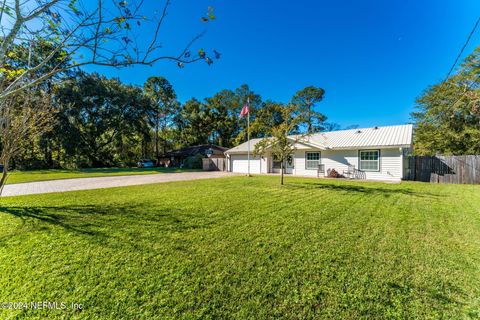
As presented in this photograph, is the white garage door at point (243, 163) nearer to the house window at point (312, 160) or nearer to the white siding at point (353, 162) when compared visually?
the white siding at point (353, 162)

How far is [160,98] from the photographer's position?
34844mm

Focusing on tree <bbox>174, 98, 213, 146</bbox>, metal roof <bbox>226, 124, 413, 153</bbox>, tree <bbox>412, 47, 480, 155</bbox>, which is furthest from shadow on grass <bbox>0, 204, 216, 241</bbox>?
tree <bbox>174, 98, 213, 146</bbox>

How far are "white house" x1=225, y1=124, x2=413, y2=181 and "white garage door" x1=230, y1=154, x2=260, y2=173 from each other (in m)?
0.77

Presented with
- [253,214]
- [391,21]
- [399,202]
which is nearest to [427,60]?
[391,21]

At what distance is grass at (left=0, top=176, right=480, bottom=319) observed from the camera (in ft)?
6.88

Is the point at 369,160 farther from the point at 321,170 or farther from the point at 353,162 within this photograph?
the point at 321,170

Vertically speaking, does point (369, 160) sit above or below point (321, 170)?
above

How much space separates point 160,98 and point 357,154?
107ft

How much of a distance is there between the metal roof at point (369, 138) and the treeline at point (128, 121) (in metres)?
3.72

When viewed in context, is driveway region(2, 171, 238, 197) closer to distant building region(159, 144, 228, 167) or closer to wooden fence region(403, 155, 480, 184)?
wooden fence region(403, 155, 480, 184)

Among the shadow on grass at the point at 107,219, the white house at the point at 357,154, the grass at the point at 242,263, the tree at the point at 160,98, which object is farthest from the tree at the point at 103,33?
the tree at the point at 160,98

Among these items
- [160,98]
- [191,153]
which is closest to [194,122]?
[160,98]

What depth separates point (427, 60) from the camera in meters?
13.9

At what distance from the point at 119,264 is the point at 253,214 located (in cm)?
316
